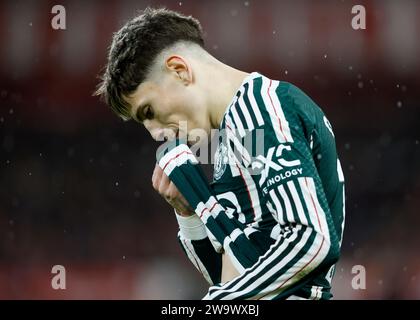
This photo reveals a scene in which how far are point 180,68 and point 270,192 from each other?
398mm

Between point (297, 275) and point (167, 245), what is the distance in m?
4.40

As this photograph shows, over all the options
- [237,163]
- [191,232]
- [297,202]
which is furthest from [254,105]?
[191,232]

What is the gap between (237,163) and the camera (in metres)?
1.75

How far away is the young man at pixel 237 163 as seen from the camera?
5.35 ft

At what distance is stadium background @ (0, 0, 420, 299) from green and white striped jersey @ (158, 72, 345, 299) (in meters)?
4.08

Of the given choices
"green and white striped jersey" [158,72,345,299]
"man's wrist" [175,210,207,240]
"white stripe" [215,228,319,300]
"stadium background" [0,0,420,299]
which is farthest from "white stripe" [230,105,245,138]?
"stadium background" [0,0,420,299]

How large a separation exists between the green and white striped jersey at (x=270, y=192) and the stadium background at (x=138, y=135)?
4.08 m

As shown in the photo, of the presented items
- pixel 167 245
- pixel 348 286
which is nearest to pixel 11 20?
pixel 167 245

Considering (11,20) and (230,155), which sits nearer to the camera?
(230,155)

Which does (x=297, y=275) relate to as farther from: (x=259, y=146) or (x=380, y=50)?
(x=380, y=50)

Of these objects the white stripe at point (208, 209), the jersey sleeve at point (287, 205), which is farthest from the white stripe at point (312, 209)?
the white stripe at point (208, 209)

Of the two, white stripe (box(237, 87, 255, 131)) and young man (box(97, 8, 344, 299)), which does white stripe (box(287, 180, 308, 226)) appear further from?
white stripe (box(237, 87, 255, 131))

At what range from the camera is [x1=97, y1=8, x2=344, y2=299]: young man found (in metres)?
1.63

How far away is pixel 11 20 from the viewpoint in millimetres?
6105
